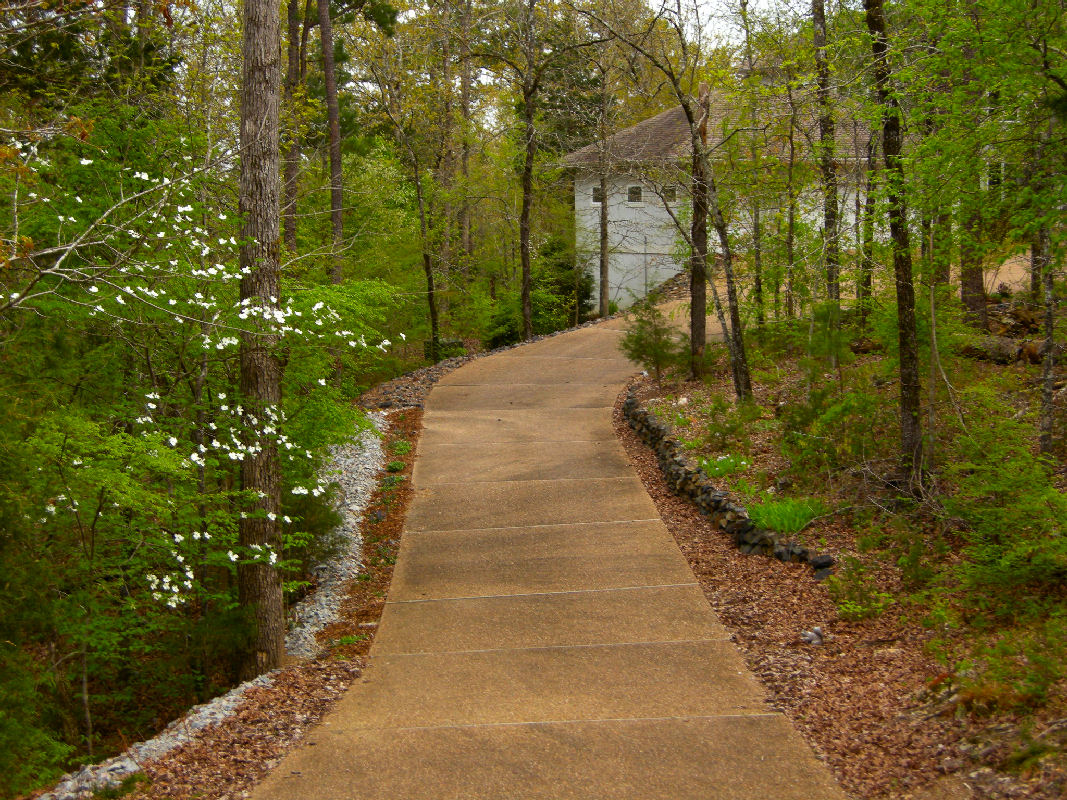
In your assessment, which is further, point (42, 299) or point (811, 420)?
point (811, 420)

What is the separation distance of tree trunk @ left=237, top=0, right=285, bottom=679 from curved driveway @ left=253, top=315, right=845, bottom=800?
1.12 m

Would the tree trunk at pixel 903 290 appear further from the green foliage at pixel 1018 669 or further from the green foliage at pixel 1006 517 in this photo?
the green foliage at pixel 1018 669

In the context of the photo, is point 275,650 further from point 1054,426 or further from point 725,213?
point 725,213

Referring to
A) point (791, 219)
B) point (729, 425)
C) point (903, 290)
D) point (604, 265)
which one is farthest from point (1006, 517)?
point (604, 265)

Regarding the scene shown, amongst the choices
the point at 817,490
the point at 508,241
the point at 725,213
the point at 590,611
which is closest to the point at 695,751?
the point at 590,611

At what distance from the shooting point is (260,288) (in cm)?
796

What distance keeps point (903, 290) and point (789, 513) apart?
2645 mm

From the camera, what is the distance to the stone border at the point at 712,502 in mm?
9172

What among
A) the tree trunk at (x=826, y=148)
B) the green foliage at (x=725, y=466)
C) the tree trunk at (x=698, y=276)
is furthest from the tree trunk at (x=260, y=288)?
the tree trunk at (x=698, y=276)

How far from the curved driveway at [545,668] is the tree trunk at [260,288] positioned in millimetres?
1125

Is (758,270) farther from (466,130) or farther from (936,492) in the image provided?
(466,130)

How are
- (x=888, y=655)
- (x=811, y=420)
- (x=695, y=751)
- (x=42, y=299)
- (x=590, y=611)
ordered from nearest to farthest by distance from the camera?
(x=695, y=751)
(x=888, y=655)
(x=42, y=299)
(x=590, y=611)
(x=811, y=420)

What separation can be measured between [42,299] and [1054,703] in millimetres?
7764

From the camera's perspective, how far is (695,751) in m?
5.68
